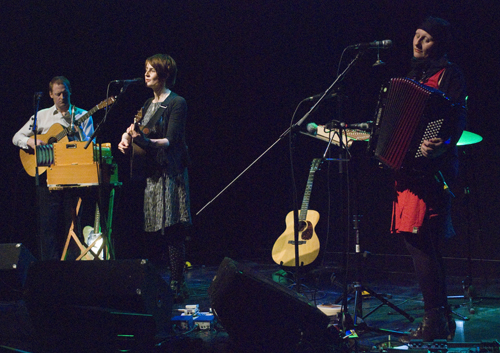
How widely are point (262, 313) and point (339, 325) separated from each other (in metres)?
0.82

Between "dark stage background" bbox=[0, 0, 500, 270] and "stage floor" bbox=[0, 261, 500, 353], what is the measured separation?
121cm

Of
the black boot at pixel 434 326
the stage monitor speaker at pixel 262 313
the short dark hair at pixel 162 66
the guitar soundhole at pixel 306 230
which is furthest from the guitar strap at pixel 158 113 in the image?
the black boot at pixel 434 326

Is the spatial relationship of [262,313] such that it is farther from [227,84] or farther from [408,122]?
[227,84]

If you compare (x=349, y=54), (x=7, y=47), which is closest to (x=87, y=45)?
(x=7, y=47)

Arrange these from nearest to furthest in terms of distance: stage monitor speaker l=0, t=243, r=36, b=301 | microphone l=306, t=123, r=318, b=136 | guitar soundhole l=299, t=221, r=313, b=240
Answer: microphone l=306, t=123, r=318, b=136 → stage monitor speaker l=0, t=243, r=36, b=301 → guitar soundhole l=299, t=221, r=313, b=240

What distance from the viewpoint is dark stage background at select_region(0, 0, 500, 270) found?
5969 millimetres

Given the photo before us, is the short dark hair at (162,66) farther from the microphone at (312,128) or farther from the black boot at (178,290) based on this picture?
the black boot at (178,290)

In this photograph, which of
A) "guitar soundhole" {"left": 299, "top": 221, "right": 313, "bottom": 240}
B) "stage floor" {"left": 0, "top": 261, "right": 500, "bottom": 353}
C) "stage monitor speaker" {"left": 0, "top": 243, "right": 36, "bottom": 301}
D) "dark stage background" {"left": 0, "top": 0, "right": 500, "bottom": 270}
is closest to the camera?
"stage floor" {"left": 0, "top": 261, "right": 500, "bottom": 353}

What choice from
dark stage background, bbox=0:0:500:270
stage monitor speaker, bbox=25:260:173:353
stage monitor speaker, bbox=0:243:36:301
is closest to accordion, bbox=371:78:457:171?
stage monitor speaker, bbox=25:260:173:353

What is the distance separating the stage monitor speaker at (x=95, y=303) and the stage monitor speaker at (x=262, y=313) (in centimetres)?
49

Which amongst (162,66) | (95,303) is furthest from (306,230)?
(95,303)

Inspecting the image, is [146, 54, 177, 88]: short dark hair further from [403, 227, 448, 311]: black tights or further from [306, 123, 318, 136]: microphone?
[403, 227, 448, 311]: black tights

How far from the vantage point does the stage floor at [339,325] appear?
99.7 inches

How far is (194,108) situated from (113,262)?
4355mm
